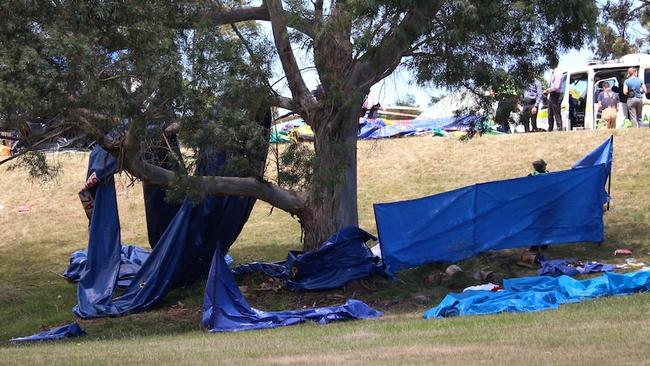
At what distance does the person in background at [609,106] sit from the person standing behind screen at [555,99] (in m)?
1.21

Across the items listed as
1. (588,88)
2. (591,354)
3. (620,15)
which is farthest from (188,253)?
(620,15)

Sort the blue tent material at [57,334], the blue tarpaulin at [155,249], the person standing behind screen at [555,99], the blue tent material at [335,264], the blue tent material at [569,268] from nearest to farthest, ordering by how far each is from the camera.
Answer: the blue tent material at [57,334] < the blue tent material at [569,268] < the blue tent material at [335,264] < the blue tarpaulin at [155,249] < the person standing behind screen at [555,99]

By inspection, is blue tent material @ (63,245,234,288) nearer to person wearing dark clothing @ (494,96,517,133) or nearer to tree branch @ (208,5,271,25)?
tree branch @ (208,5,271,25)

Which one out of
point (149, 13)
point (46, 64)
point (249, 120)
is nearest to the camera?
point (46, 64)

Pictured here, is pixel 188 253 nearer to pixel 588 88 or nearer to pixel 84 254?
pixel 84 254

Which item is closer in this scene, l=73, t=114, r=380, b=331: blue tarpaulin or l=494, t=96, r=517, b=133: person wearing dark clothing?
l=494, t=96, r=517, b=133: person wearing dark clothing

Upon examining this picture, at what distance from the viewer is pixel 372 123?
28.0 meters

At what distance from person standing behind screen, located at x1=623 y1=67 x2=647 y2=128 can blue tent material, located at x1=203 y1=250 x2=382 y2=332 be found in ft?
43.0

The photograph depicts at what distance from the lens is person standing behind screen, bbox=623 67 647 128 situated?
78.3ft

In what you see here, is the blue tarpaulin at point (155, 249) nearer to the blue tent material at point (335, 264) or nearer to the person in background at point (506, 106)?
the blue tent material at point (335, 264)

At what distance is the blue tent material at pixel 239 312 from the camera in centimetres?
1342

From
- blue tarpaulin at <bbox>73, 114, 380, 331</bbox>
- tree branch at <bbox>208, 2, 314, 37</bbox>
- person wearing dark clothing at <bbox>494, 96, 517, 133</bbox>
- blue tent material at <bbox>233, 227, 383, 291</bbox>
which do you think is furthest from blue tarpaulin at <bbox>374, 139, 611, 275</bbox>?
tree branch at <bbox>208, 2, 314, 37</bbox>

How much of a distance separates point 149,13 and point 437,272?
267 inches

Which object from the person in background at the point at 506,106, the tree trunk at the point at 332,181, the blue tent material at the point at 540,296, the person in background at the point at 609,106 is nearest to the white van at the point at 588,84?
the person in background at the point at 609,106
